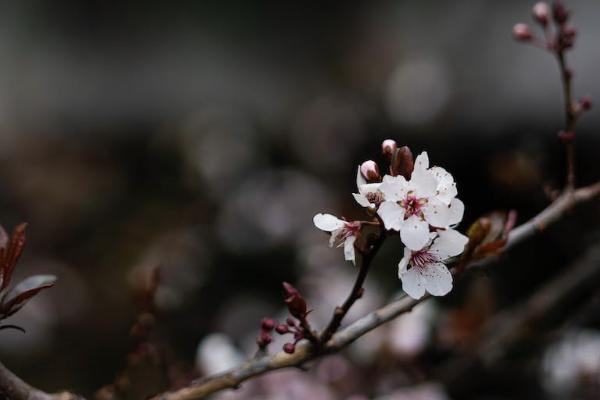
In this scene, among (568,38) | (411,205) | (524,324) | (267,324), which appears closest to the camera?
(411,205)

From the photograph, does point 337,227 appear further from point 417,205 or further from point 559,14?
point 559,14

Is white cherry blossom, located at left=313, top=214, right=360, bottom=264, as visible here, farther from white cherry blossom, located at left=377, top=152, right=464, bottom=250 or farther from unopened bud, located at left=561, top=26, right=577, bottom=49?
unopened bud, located at left=561, top=26, right=577, bottom=49

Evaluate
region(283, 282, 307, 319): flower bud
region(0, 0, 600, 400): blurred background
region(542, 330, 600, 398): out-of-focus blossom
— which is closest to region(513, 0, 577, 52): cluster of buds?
region(0, 0, 600, 400): blurred background

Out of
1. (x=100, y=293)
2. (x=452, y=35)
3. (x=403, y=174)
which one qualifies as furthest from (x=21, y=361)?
(x=452, y=35)

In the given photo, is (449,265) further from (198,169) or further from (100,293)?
(198,169)

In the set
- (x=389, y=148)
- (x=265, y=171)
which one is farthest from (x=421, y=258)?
(x=265, y=171)
